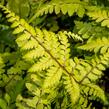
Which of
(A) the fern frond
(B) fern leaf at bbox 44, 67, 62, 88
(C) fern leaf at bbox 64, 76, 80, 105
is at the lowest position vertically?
(C) fern leaf at bbox 64, 76, 80, 105

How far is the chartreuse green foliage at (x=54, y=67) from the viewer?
2.04 metres

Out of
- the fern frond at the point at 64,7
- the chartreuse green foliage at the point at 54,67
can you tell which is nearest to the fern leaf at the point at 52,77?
the chartreuse green foliage at the point at 54,67

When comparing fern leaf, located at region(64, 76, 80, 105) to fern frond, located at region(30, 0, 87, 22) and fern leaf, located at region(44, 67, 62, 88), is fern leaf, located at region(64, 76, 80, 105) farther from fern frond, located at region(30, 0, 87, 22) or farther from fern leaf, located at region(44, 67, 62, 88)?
fern frond, located at region(30, 0, 87, 22)

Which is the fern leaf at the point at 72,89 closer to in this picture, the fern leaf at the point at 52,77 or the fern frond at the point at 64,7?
the fern leaf at the point at 52,77

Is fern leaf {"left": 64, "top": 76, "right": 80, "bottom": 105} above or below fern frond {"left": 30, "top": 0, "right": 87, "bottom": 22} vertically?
below

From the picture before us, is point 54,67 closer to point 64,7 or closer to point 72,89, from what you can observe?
point 72,89

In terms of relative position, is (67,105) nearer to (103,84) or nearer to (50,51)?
(50,51)

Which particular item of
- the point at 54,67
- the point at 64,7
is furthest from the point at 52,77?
the point at 64,7

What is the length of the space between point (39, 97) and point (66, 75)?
0.91ft

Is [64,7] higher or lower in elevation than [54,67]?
higher

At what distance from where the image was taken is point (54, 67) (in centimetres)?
205

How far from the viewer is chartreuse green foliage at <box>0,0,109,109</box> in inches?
80.4

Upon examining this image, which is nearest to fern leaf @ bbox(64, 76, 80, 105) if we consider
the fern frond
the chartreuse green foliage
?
the chartreuse green foliage

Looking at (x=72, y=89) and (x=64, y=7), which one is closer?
(x=72, y=89)
